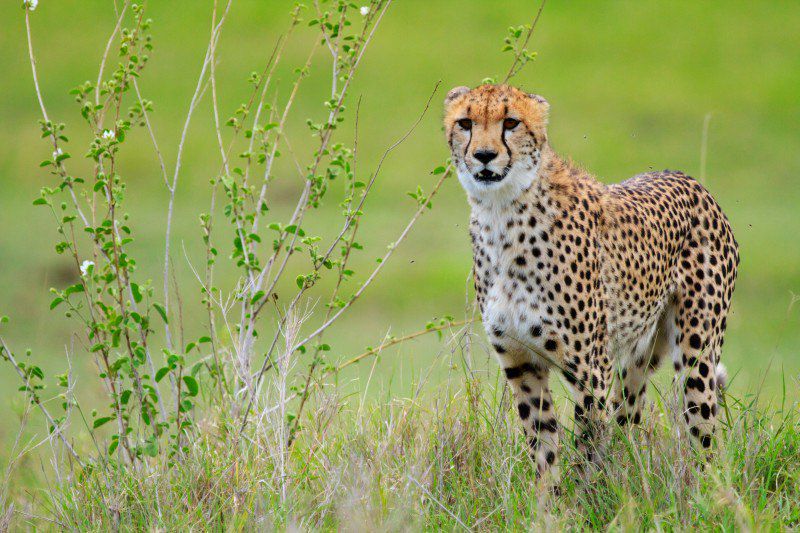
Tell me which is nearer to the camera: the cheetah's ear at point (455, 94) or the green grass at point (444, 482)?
the green grass at point (444, 482)

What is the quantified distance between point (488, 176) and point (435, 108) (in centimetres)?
807

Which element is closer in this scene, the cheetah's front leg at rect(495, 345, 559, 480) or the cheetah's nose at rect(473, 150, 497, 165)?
the cheetah's nose at rect(473, 150, 497, 165)

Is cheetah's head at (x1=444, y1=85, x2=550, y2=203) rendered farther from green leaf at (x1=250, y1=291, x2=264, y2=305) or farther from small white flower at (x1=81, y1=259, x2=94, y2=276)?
small white flower at (x1=81, y1=259, x2=94, y2=276)

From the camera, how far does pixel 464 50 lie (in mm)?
10906

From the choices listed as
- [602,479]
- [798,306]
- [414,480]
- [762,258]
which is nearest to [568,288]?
[602,479]

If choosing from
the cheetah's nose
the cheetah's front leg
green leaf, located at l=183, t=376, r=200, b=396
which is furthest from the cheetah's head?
green leaf, located at l=183, t=376, r=200, b=396

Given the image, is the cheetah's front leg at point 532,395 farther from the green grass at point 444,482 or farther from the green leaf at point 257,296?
the green leaf at point 257,296

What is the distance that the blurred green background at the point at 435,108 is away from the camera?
8.26 metres

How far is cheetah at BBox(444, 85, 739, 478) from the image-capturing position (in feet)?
9.44

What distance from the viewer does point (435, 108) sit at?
10766mm

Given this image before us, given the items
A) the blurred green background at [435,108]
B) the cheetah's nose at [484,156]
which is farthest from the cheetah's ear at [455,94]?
the blurred green background at [435,108]

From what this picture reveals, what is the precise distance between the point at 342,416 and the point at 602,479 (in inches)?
35.1

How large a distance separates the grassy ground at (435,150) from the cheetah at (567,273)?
0.53 ft

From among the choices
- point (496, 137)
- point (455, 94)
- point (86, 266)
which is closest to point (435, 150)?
point (455, 94)
